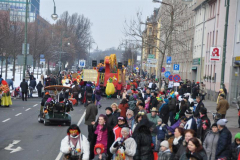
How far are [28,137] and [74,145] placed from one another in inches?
344

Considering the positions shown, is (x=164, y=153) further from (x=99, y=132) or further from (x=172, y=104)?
(x=172, y=104)

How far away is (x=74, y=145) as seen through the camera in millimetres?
9711

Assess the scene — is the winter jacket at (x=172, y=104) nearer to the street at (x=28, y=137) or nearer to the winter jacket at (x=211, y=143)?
the street at (x=28, y=137)

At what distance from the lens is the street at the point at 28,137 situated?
571 inches

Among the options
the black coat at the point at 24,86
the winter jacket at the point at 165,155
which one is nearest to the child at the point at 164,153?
the winter jacket at the point at 165,155

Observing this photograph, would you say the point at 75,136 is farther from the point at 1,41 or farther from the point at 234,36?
the point at 1,41

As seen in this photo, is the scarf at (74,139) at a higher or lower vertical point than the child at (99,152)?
higher

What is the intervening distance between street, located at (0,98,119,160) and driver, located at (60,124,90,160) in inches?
170

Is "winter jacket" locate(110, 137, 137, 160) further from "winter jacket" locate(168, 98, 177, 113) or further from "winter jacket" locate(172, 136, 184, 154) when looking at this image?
"winter jacket" locate(168, 98, 177, 113)

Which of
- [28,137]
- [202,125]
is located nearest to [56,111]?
[28,137]

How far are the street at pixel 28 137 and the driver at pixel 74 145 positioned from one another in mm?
4324

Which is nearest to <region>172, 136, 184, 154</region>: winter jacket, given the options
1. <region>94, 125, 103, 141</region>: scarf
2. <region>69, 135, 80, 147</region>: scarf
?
<region>94, 125, 103, 141</region>: scarf

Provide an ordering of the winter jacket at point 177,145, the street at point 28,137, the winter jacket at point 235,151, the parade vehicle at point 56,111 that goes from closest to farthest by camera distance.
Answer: the winter jacket at point 235,151 → the winter jacket at point 177,145 → the street at point 28,137 → the parade vehicle at point 56,111

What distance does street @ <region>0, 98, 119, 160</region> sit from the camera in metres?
14.5
